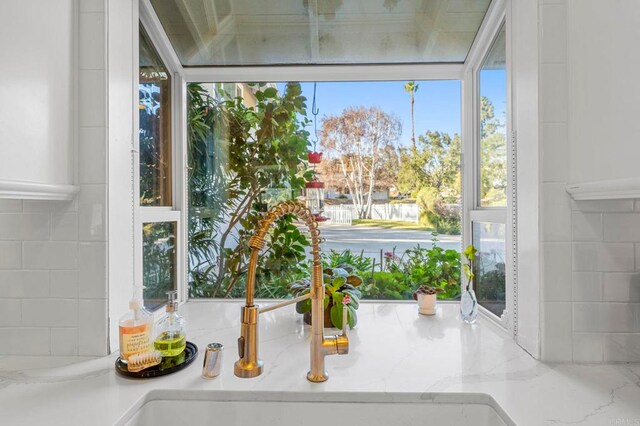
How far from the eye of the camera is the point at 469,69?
1595mm

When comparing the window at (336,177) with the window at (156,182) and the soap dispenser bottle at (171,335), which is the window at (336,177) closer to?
the window at (156,182)

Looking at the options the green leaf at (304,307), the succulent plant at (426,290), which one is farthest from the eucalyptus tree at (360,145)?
the green leaf at (304,307)

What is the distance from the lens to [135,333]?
37.1 inches
